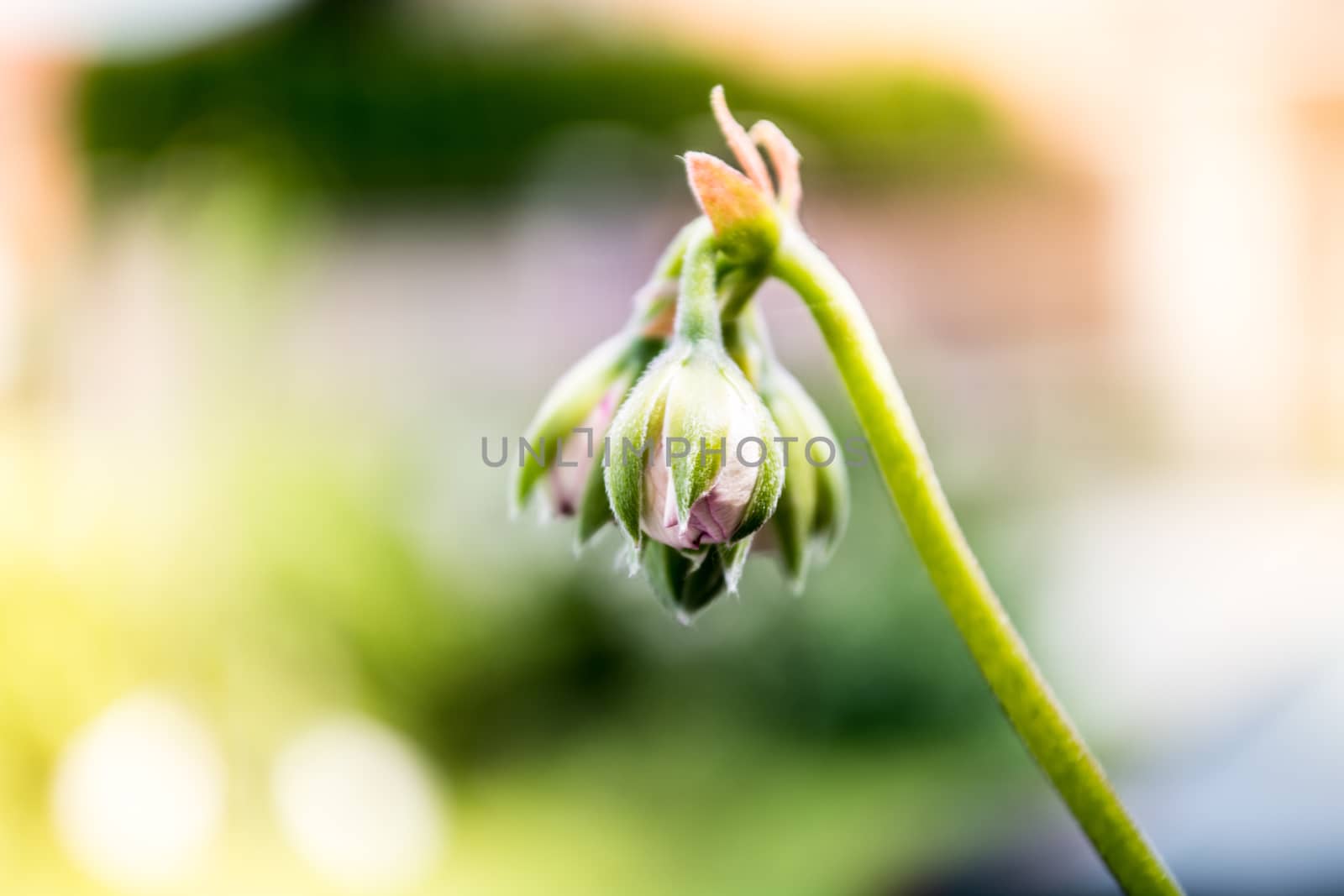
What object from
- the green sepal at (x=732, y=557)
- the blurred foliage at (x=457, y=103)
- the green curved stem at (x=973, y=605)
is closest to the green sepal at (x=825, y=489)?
the green sepal at (x=732, y=557)

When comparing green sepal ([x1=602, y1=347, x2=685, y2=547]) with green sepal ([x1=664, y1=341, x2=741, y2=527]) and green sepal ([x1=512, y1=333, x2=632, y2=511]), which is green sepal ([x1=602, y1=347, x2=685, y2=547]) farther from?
green sepal ([x1=512, y1=333, x2=632, y2=511])

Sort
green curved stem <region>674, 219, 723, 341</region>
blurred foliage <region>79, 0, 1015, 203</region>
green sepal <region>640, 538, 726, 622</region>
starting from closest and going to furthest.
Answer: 1. green curved stem <region>674, 219, 723, 341</region>
2. green sepal <region>640, 538, 726, 622</region>
3. blurred foliage <region>79, 0, 1015, 203</region>

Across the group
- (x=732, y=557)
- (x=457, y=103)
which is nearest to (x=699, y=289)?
(x=732, y=557)

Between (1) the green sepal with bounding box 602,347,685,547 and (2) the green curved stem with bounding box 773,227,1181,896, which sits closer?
(2) the green curved stem with bounding box 773,227,1181,896

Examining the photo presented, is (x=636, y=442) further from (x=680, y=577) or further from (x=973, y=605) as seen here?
(x=973, y=605)

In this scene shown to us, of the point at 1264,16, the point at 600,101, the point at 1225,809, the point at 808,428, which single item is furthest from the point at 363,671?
the point at 1264,16

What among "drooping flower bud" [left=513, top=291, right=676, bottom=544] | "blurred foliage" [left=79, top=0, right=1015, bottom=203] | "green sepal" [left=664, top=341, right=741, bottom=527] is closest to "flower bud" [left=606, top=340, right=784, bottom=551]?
"green sepal" [left=664, top=341, right=741, bottom=527]

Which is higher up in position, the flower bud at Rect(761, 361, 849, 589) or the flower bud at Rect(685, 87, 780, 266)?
the flower bud at Rect(685, 87, 780, 266)

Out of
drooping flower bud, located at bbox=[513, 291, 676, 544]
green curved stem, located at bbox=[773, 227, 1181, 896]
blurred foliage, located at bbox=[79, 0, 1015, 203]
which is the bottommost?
green curved stem, located at bbox=[773, 227, 1181, 896]
